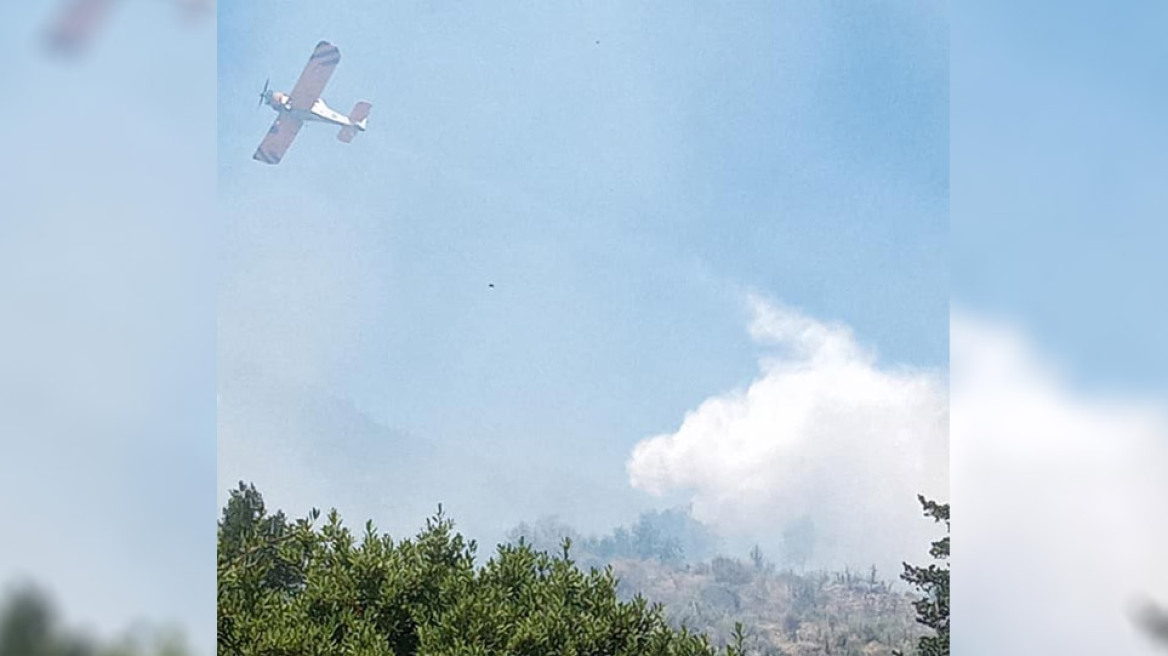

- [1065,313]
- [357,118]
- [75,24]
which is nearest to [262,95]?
[357,118]

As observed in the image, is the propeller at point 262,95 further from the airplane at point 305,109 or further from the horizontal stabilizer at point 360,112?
the horizontal stabilizer at point 360,112

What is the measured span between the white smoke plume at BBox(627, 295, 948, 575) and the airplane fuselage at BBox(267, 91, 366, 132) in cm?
141

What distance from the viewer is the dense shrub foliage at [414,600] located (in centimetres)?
343

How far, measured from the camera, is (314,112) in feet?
12.6

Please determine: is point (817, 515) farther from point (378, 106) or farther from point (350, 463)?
point (378, 106)

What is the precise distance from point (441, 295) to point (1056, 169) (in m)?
1.75

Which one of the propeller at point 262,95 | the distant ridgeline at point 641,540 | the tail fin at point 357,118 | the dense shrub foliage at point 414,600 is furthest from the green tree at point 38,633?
the propeller at point 262,95

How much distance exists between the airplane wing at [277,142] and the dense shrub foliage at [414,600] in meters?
1.07

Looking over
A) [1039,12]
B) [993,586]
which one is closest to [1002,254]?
[1039,12]

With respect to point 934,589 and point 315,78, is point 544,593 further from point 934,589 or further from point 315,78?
point 315,78

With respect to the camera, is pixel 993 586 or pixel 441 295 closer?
pixel 993 586

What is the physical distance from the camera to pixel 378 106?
3824 millimetres

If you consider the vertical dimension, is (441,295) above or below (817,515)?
above

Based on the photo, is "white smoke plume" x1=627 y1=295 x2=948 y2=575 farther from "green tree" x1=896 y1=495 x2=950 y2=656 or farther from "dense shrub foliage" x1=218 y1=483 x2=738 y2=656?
"dense shrub foliage" x1=218 y1=483 x2=738 y2=656
